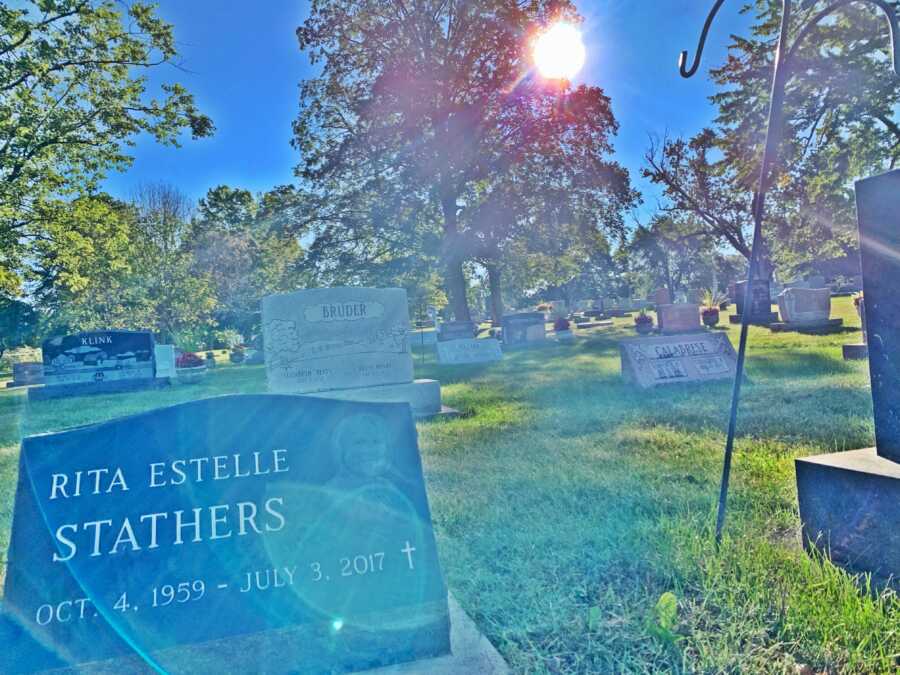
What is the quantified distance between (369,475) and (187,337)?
1255 inches

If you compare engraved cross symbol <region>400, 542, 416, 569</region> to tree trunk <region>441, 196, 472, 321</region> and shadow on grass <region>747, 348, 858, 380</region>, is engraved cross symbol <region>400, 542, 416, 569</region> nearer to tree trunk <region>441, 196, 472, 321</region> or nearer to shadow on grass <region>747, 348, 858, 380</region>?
shadow on grass <region>747, 348, 858, 380</region>

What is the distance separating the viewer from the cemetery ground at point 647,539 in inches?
80.3

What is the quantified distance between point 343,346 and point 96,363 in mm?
10568

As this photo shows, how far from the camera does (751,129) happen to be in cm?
2325

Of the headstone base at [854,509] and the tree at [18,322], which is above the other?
the tree at [18,322]

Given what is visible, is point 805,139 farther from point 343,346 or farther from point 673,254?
point 673,254

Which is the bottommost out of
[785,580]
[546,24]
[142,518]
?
[785,580]

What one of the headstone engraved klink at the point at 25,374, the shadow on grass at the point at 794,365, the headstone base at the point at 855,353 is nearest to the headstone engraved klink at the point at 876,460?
the shadow on grass at the point at 794,365

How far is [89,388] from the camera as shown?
14336 millimetres

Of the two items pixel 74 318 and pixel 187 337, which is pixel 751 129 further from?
pixel 74 318

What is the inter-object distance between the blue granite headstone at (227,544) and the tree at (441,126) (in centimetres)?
1964

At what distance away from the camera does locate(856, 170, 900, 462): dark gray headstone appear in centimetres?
241

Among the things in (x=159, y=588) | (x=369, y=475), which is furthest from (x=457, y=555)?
(x=159, y=588)

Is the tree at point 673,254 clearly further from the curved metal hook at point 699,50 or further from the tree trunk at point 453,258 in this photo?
the curved metal hook at point 699,50
